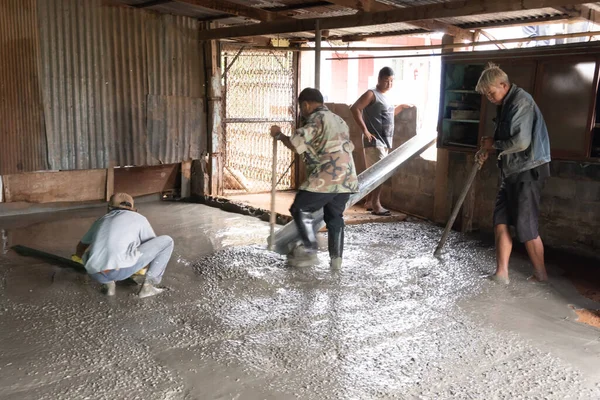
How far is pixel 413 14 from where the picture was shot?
5.30m

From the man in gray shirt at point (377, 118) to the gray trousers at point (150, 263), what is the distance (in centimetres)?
363

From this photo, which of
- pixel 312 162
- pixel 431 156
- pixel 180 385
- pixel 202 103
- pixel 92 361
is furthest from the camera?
pixel 202 103

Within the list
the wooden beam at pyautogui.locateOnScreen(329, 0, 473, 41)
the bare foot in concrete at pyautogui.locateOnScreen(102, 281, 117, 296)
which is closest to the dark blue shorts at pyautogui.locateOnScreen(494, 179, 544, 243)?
the wooden beam at pyautogui.locateOnScreen(329, 0, 473, 41)

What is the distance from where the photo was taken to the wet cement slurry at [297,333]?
10.2 feet

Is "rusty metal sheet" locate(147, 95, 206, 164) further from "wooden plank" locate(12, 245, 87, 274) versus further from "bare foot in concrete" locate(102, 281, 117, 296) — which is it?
"bare foot in concrete" locate(102, 281, 117, 296)

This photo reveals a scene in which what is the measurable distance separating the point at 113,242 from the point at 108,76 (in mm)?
4157

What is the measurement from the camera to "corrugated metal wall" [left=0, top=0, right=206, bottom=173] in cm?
675

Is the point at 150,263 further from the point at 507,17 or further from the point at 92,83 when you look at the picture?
the point at 507,17

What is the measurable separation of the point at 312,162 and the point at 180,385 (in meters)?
2.52

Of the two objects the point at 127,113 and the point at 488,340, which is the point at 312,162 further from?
the point at 127,113

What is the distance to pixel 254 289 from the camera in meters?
4.65

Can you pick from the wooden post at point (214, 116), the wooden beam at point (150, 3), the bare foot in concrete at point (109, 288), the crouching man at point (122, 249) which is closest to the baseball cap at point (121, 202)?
the crouching man at point (122, 249)

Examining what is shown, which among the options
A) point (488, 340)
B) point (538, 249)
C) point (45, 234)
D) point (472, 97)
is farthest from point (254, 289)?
point (472, 97)

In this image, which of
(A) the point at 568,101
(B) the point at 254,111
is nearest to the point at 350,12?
(B) the point at 254,111
